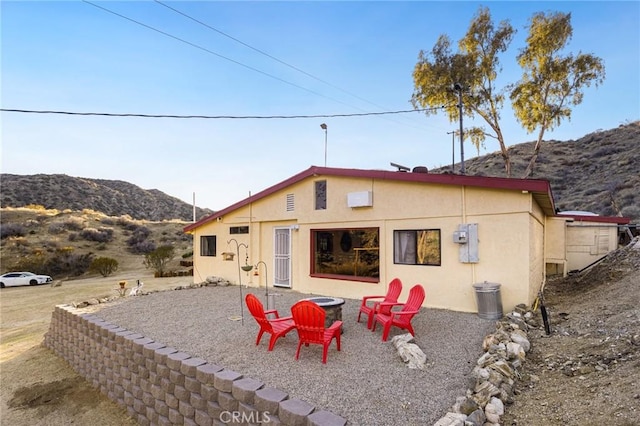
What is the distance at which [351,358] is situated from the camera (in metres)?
5.02

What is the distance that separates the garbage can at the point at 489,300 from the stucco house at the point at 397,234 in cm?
38

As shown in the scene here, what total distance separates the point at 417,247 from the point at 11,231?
115 ft

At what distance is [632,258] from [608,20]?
9.59 metres

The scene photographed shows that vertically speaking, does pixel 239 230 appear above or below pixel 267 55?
below

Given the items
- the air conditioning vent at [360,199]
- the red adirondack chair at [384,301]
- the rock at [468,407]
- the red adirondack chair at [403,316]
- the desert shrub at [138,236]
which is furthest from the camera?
the desert shrub at [138,236]

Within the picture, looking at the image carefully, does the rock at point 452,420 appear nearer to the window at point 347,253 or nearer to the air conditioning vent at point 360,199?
the window at point 347,253

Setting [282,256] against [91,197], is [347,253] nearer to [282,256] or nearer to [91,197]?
[282,256]

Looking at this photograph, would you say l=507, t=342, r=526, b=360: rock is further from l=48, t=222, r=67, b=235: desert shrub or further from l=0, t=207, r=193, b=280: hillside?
l=48, t=222, r=67, b=235: desert shrub

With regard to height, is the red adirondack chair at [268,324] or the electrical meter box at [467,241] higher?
the electrical meter box at [467,241]

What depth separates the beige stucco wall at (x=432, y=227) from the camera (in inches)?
285

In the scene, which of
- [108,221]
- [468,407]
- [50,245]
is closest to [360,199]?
[468,407]

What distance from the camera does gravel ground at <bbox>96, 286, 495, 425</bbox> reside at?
3.69m

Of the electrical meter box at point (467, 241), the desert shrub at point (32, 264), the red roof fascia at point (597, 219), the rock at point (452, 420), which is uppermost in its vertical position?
the red roof fascia at point (597, 219)

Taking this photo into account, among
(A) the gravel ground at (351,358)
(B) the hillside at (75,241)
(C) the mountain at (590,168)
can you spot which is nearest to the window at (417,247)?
(A) the gravel ground at (351,358)
